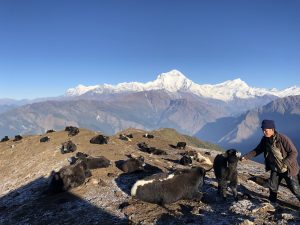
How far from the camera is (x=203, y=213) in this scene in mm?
16578

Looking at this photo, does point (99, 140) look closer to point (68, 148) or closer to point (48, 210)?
point (68, 148)

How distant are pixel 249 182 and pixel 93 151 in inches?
566

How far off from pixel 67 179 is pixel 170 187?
7.72 m

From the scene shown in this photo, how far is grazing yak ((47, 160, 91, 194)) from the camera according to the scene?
22891 millimetres

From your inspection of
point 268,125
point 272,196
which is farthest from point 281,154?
point 272,196

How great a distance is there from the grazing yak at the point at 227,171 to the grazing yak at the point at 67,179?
9.28 m

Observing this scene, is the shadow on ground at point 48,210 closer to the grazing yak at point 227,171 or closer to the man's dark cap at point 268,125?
the grazing yak at point 227,171

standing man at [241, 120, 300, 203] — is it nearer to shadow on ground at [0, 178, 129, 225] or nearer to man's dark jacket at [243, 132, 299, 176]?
man's dark jacket at [243, 132, 299, 176]

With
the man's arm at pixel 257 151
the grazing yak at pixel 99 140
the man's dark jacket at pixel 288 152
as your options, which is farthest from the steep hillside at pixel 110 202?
the man's arm at pixel 257 151

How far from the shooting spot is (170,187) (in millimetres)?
18391

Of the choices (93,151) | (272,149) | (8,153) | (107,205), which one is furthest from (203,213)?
(8,153)

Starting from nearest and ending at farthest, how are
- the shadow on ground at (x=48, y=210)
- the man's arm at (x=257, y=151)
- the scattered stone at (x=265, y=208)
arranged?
the scattered stone at (x=265, y=208) → the man's arm at (x=257, y=151) → the shadow on ground at (x=48, y=210)

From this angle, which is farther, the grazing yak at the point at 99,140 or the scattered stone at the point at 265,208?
the grazing yak at the point at 99,140

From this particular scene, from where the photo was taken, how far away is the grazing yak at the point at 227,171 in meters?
18.0
